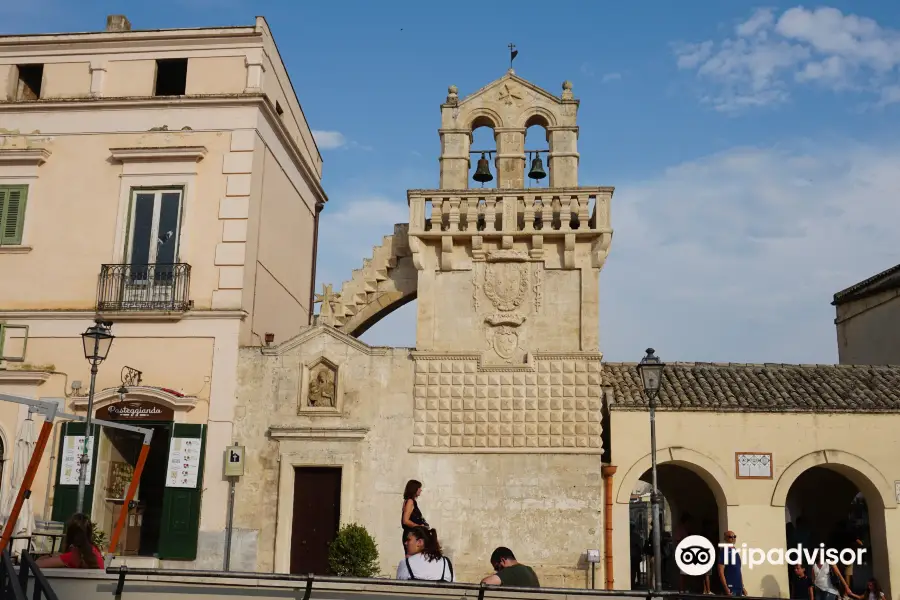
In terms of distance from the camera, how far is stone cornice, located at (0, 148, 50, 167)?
19031 mm

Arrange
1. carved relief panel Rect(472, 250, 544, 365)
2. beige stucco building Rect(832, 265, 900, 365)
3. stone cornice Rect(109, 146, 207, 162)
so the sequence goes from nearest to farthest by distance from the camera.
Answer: carved relief panel Rect(472, 250, 544, 365)
stone cornice Rect(109, 146, 207, 162)
beige stucco building Rect(832, 265, 900, 365)

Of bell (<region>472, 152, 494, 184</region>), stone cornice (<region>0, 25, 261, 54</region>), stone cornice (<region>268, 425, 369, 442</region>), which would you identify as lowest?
stone cornice (<region>268, 425, 369, 442</region>)

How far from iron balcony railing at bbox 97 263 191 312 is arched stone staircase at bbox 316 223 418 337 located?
2.90 m

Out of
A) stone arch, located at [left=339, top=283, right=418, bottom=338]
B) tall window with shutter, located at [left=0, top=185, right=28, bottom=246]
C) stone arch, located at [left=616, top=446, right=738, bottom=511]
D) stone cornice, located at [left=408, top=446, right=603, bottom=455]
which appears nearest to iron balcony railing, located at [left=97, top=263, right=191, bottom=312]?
tall window with shutter, located at [left=0, top=185, right=28, bottom=246]

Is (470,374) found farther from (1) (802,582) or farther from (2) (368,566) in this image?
(1) (802,582)

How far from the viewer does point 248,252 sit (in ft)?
60.2

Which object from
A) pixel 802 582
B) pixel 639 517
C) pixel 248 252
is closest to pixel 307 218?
pixel 248 252

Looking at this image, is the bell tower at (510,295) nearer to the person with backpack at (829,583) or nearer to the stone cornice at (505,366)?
the stone cornice at (505,366)

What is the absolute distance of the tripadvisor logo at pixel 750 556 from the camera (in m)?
16.2

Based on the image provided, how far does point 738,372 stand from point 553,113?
22.2ft

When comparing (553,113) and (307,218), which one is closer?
(553,113)

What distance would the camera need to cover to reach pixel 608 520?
1712 cm

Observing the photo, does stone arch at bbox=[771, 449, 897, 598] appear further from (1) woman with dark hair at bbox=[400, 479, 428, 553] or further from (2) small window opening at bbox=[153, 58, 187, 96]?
(2) small window opening at bbox=[153, 58, 187, 96]

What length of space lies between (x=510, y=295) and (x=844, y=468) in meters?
7.24
